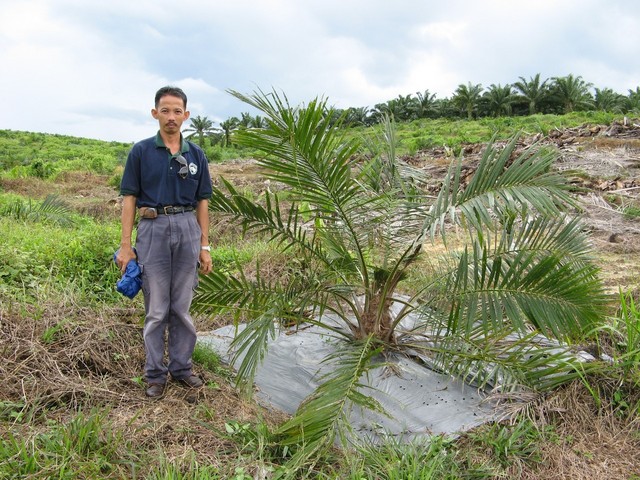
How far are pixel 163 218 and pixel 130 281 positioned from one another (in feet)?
1.33

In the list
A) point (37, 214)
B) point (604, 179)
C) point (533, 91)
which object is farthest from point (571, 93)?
point (37, 214)

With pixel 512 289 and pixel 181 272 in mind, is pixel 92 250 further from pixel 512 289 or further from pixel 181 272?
pixel 512 289

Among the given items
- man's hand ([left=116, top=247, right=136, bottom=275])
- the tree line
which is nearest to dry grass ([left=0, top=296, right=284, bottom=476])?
man's hand ([left=116, top=247, right=136, bottom=275])

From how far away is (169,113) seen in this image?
3.09m

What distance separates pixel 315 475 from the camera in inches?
108

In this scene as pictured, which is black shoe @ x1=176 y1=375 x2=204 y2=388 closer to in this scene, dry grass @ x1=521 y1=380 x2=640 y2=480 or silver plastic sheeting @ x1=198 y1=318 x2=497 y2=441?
silver plastic sheeting @ x1=198 y1=318 x2=497 y2=441

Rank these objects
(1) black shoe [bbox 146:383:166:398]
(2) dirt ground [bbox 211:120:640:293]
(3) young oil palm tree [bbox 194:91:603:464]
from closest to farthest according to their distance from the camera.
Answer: (3) young oil palm tree [bbox 194:91:603:464] < (1) black shoe [bbox 146:383:166:398] < (2) dirt ground [bbox 211:120:640:293]

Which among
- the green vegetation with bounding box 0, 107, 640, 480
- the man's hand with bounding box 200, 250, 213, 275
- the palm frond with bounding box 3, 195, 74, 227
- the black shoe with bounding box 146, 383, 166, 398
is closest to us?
the green vegetation with bounding box 0, 107, 640, 480

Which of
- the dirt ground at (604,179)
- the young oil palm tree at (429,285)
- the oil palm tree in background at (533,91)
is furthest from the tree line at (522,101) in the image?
the young oil palm tree at (429,285)

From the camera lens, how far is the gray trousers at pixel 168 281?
315cm

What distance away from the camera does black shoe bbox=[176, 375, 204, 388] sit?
3.43 metres

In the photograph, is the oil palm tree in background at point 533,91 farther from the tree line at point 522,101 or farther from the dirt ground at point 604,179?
the dirt ground at point 604,179

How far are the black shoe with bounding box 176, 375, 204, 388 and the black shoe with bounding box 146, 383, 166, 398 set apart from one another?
0.17 m

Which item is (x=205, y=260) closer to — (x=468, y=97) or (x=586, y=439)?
(x=586, y=439)
